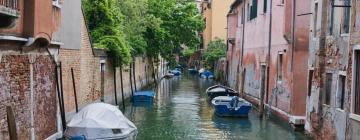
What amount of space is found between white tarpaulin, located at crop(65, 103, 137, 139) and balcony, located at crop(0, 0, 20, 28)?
4.76m

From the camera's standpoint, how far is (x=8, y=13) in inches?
316

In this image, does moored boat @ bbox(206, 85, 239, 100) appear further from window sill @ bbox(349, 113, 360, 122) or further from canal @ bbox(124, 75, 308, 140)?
window sill @ bbox(349, 113, 360, 122)

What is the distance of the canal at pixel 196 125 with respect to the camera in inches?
679

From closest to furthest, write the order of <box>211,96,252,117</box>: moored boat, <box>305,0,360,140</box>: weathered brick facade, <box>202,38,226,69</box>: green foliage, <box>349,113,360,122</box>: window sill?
<box>349,113,360,122</box>: window sill, <box>305,0,360,140</box>: weathered brick facade, <box>211,96,252,117</box>: moored boat, <box>202,38,226,69</box>: green foliage

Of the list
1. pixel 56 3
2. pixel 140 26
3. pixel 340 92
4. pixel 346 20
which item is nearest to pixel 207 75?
pixel 140 26

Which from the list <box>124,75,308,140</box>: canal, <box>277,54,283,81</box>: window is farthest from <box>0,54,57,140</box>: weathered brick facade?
<box>277,54,283,81</box>: window

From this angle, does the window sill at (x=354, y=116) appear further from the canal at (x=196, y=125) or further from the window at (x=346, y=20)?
the canal at (x=196, y=125)

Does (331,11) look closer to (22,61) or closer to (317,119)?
(317,119)

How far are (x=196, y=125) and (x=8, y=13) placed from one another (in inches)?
499

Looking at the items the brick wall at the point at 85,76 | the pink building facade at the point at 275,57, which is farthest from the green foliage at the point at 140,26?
the pink building facade at the point at 275,57

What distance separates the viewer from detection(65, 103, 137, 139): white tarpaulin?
516 inches

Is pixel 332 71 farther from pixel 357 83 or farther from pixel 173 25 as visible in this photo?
pixel 173 25

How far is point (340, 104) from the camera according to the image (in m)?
13.1

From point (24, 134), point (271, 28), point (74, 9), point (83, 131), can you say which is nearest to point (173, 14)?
point (271, 28)
